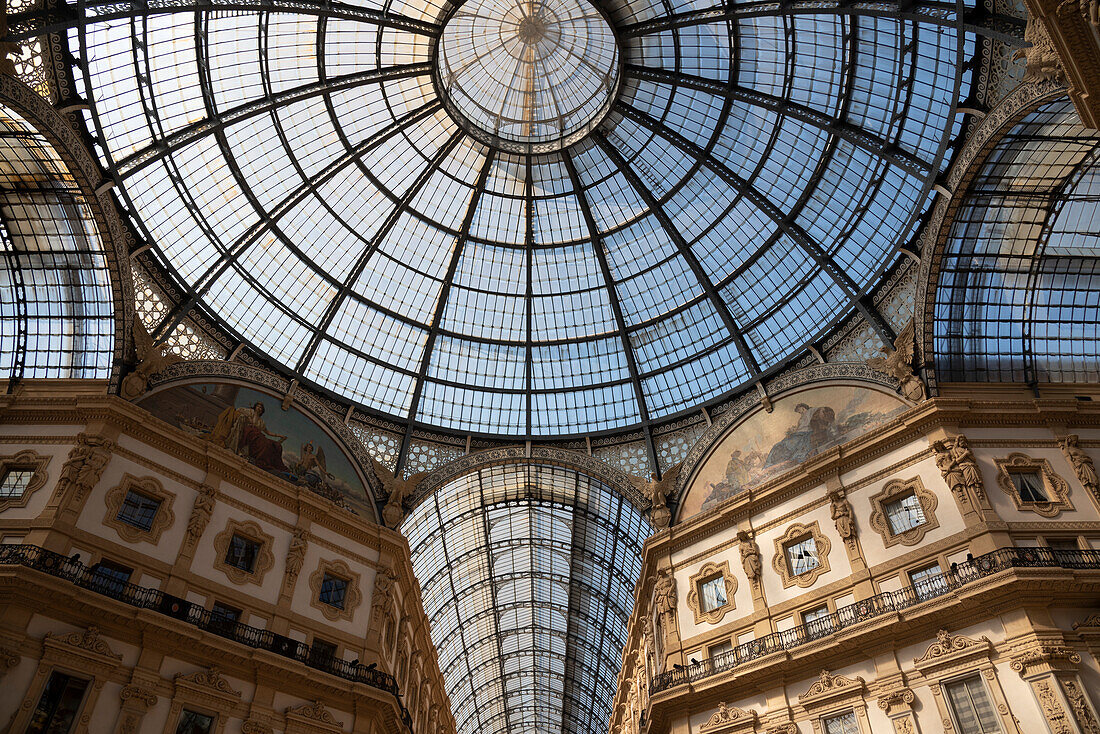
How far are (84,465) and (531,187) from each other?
2425cm

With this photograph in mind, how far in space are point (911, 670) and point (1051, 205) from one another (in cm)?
1828

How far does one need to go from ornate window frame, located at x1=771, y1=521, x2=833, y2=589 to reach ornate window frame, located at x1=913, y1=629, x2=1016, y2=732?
196 inches

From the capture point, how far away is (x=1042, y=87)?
2161 cm

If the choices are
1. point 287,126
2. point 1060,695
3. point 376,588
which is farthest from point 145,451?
point 1060,695

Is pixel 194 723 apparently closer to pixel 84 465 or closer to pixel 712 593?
pixel 84 465

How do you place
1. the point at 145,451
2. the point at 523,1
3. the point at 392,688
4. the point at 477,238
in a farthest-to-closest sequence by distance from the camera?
the point at 477,238 → the point at 523,1 → the point at 392,688 → the point at 145,451

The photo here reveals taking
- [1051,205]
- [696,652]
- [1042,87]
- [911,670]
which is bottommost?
[911,670]

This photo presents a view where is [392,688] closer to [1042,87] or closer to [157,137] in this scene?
[157,137]

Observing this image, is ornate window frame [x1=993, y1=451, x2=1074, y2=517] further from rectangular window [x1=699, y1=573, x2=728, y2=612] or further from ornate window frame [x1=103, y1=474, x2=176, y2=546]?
ornate window frame [x1=103, y1=474, x2=176, y2=546]

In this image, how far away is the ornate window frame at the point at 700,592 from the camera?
98.2 feet

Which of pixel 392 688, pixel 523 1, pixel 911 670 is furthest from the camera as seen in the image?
pixel 523 1

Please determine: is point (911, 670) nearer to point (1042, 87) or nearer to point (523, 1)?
point (1042, 87)

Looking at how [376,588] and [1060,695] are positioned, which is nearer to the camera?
[1060,695]

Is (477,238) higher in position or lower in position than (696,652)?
higher
